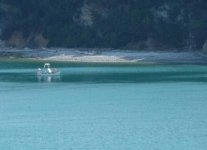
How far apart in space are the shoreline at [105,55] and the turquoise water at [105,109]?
741 cm

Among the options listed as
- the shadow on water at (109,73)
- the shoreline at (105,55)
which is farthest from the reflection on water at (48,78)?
the shoreline at (105,55)

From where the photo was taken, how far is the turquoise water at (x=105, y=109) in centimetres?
4472

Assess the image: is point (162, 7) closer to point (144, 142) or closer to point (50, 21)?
Answer: point (50, 21)

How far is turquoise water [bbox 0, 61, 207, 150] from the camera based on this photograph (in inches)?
1761

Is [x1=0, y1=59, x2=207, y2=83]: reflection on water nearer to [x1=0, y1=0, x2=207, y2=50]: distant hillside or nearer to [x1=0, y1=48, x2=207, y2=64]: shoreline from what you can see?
[x1=0, y1=48, x2=207, y2=64]: shoreline

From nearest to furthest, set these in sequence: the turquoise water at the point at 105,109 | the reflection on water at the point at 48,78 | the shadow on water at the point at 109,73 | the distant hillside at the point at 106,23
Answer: the turquoise water at the point at 105,109 < the shadow on water at the point at 109,73 < the reflection on water at the point at 48,78 < the distant hillside at the point at 106,23

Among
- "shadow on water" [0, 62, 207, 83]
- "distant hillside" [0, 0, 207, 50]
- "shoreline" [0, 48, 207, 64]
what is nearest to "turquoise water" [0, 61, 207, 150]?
"shadow on water" [0, 62, 207, 83]

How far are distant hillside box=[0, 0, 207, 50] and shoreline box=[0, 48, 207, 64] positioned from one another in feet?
7.35

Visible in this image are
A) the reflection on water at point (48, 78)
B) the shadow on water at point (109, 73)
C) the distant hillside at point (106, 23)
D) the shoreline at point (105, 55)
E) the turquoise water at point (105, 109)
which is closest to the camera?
the turquoise water at point (105, 109)

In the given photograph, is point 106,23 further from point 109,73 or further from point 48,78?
point 48,78

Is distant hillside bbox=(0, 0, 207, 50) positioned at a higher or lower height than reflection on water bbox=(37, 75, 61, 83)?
higher

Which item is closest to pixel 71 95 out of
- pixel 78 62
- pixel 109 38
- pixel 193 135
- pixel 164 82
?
pixel 164 82

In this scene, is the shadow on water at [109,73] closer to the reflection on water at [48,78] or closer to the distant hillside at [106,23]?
the reflection on water at [48,78]

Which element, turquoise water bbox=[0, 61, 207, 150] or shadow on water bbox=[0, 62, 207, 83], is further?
shadow on water bbox=[0, 62, 207, 83]
